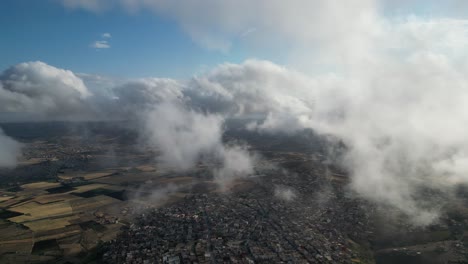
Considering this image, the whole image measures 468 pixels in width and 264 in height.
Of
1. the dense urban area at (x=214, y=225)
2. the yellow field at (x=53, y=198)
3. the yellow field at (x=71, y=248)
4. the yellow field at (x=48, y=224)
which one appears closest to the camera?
the dense urban area at (x=214, y=225)

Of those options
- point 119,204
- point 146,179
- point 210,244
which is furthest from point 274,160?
point 210,244

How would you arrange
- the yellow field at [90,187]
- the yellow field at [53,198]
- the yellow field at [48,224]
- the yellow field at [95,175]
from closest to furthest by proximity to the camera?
the yellow field at [48,224] → the yellow field at [53,198] → the yellow field at [90,187] → the yellow field at [95,175]

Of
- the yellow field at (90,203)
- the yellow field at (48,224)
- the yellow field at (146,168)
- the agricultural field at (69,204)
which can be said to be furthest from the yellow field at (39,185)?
the yellow field at (48,224)

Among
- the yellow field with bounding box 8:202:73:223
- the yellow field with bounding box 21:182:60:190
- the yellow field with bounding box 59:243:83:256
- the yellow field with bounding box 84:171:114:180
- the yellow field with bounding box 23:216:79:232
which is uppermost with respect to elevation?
the yellow field with bounding box 84:171:114:180

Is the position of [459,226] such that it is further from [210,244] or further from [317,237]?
[210,244]

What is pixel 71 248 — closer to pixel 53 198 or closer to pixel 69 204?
pixel 69 204

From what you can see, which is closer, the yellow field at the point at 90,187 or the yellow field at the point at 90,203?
the yellow field at the point at 90,203

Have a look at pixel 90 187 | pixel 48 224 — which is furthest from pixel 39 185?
pixel 48 224

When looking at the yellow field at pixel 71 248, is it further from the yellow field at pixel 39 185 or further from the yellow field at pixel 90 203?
the yellow field at pixel 39 185

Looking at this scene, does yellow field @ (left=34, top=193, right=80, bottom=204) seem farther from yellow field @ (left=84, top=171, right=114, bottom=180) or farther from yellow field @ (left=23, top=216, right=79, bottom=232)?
yellow field @ (left=84, top=171, right=114, bottom=180)

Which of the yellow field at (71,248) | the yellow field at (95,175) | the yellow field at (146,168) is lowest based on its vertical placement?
the yellow field at (71,248)

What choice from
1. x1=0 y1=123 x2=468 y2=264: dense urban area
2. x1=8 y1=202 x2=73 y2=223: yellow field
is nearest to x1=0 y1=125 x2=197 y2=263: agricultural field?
x1=8 y1=202 x2=73 y2=223: yellow field
